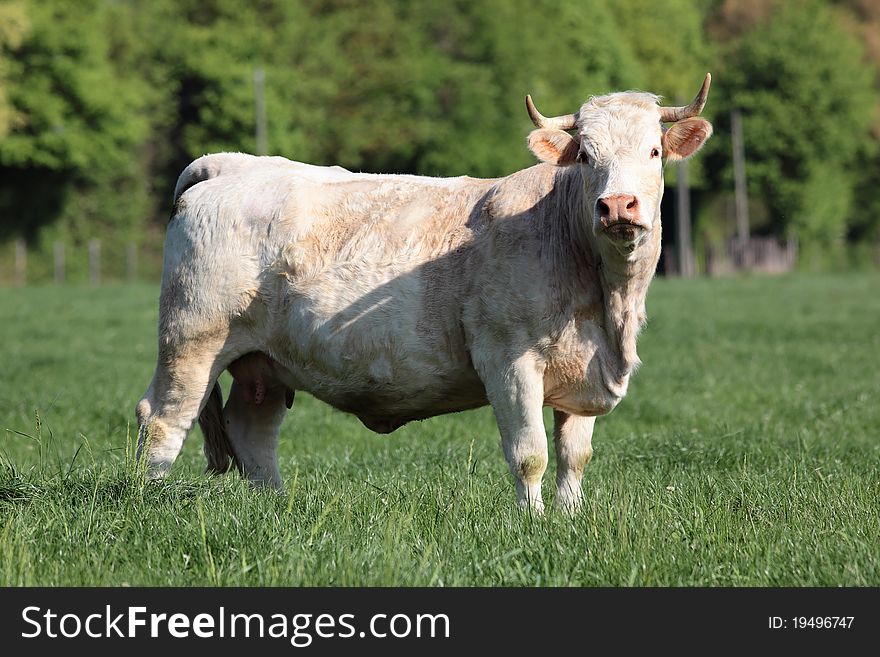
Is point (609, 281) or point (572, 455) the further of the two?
point (572, 455)

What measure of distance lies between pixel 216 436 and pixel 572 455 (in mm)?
2276

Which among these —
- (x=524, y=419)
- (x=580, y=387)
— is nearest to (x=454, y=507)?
(x=524, y=419)

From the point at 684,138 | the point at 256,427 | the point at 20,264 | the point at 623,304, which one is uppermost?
the point at 20,264

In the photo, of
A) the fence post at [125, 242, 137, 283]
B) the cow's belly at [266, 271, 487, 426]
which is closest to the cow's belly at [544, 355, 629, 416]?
the cow's belly at [266, 271, 487, 426]

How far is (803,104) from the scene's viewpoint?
69.8 m

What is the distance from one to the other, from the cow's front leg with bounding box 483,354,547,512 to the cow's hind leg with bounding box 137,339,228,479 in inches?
70.4

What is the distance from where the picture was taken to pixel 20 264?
162 ft

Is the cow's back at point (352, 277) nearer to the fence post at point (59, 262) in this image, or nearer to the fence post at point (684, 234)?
the fence post at point (59, 262)

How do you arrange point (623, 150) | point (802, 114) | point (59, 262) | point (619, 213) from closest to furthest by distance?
point (619, 213) → point (623, 150) → point (59, 262) → point (802, 114)

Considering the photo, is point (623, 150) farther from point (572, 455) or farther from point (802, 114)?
point (802, 114)

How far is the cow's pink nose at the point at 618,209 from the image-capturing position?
568cm

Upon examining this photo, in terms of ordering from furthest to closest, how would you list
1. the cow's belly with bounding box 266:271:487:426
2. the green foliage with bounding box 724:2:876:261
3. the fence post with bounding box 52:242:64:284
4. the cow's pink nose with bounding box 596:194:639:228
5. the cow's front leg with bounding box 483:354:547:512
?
the green foliage with bounding box 724:2:876:261
the fence post with bounding box 52:242:64:284
the cow's belly with bounding box 266:271:487:426
the cow's front leg with bounding box 483:354:547:512
the cow's pink nose with bounding box 596:194:639:228

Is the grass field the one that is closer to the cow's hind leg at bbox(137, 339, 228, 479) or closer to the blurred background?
the cow's hind leg at bbox(137, 339, 228, 479)

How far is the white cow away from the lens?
626cm
